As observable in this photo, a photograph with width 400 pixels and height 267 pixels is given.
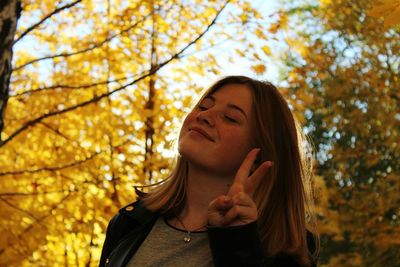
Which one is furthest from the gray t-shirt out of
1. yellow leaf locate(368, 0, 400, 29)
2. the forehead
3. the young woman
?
yellow leaf locate(368, 0, 400, 29)

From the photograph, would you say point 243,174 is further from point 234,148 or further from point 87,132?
point 87,132

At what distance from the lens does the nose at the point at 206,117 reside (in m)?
1.65

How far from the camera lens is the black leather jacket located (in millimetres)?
1386

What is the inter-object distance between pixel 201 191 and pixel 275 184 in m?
0.23

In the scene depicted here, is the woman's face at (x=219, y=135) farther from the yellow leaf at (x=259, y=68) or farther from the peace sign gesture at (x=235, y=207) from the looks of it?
the yellow leaf at (x=259, y=68)

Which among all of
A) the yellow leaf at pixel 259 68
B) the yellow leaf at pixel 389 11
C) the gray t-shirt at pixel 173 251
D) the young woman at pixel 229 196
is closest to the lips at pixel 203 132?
the young woman at pixel 229 196

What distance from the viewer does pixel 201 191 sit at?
1654 millimetres

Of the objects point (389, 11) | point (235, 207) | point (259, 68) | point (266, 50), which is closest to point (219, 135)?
point (235, 207)

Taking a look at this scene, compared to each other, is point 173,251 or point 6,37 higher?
point 6,37

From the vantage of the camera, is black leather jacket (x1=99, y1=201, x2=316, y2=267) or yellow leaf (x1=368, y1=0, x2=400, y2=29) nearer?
black leather jacket (x1=99, y1=201, x2=316, y2=267)

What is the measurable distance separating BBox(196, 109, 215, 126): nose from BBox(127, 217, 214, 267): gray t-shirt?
321 millimetres

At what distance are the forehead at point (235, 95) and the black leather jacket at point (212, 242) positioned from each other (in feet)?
1.34

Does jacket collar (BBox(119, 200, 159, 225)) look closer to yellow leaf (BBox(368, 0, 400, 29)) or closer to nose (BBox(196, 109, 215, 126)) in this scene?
nose (BBox(196, 109, 215, 126))

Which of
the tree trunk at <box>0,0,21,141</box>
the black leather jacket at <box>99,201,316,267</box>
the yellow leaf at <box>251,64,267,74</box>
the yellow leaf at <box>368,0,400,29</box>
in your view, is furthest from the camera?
the yellow leaf at <box>251,64,267,74</box>
